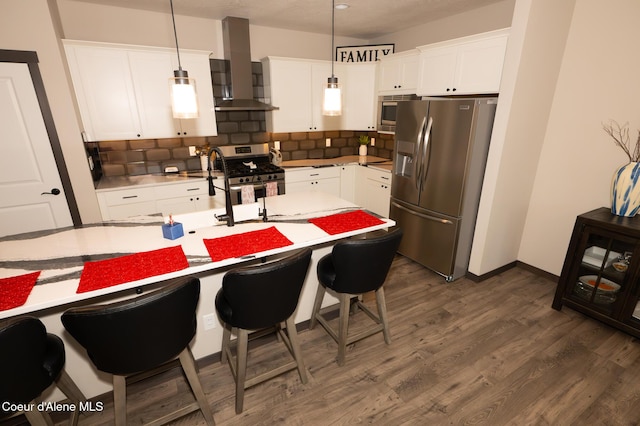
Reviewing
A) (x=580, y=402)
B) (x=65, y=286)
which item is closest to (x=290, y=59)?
(x=65, y=286)

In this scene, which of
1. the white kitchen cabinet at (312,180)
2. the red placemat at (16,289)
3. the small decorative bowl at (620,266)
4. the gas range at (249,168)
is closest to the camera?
the red placemat at (16,289)

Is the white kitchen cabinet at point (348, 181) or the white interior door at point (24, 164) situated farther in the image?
the white kitchen cabinet at point (348, 181)

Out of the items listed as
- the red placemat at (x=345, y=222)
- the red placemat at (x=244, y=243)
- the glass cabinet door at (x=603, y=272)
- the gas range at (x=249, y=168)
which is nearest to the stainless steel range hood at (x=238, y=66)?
the gas range at (x=249, y=168)

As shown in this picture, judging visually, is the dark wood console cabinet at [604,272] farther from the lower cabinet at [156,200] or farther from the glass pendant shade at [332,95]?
the lower cabinet at [156,200]

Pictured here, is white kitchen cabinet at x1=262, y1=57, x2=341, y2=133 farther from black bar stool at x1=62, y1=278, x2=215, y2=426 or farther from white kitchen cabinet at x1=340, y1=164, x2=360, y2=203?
black bar stool at x1=62, y1=278, x2=215, y2=426

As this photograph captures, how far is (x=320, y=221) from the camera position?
230 cm

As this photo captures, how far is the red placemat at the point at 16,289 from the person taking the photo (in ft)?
4.50

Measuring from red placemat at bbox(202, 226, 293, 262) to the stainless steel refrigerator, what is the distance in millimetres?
1864

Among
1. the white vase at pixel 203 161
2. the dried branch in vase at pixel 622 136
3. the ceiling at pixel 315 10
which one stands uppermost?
the ceiling at pixel 315 10

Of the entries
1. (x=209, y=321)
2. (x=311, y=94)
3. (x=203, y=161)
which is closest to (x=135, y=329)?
(x=209, y=321)

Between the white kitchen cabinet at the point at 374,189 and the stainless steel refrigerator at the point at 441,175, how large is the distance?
22.4 inches

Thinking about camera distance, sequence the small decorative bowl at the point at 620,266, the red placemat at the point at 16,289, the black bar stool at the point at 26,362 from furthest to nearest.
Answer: the small decorative bowl at the point at 620,266 < the red placemat at the point at 16,289 < the black bar stool at the point at 26,362

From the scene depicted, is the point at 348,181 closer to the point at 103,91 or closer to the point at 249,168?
the point at 249,168

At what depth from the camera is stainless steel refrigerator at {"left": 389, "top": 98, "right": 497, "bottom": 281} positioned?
9.36 feet
